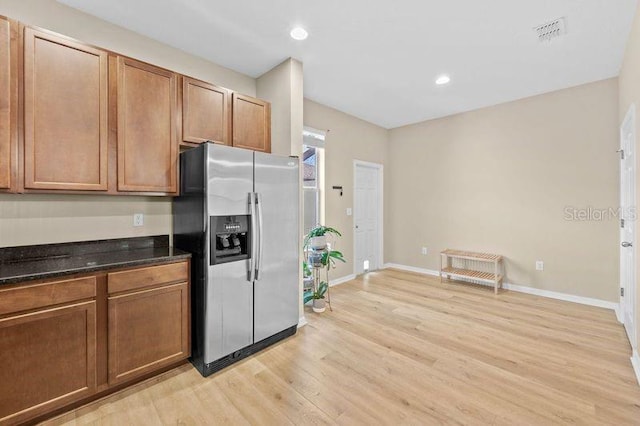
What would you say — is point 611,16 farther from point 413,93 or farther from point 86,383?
point 86,383

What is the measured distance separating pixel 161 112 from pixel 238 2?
109 cm

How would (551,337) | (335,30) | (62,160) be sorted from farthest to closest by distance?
(551,337), (335,30), (62,160)

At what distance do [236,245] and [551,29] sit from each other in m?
3.42

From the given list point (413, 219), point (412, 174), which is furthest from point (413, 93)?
point (413, 219)

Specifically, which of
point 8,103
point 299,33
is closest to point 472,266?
point 299,33

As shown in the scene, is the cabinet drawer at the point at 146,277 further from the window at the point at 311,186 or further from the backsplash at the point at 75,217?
the window at the point at 311,186

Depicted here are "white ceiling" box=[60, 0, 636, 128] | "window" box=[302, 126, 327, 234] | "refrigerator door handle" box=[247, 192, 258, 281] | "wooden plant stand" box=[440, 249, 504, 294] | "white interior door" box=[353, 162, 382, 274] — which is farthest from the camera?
"white interior door" box=[353, 162, 382, 274]

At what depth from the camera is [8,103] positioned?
169cm

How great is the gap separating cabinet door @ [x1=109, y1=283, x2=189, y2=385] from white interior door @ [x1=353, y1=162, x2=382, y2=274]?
332cm

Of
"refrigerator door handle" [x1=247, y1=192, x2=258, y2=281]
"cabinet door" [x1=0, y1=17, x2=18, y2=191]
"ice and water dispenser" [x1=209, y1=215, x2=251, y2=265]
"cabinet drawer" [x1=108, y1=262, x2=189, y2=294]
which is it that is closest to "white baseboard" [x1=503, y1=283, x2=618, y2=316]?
"refrigerator door handle" [x1=247, y1=192, x2=258, y2=281]

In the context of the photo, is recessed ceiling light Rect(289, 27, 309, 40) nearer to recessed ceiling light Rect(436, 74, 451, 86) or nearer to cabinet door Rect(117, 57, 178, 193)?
cabinet door Rect(117, 57, 178, 193)

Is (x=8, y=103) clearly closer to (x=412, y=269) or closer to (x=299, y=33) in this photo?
(x=299, y=33)

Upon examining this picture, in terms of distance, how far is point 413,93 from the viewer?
3971mm

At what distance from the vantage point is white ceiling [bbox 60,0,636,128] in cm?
222
